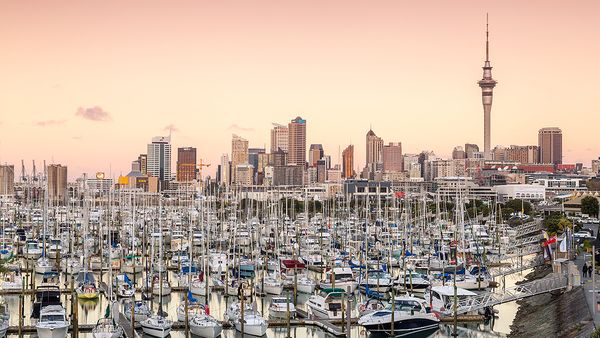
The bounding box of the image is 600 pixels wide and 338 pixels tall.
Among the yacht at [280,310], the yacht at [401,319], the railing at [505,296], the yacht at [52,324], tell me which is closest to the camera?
the yacht at [52,324]

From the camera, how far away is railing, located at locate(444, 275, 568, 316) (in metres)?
38.9

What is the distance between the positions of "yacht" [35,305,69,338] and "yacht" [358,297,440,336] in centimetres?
1263

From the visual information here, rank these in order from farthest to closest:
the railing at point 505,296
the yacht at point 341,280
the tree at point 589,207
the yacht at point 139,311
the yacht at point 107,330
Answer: the tree at point 589,207 → the yacht at point 341,280 → the railing at point 505,296 → the yacht at point 139,311 → the yacht at point 107,330

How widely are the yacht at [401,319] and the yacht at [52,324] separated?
12628 millimetres

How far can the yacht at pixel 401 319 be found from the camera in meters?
36.6

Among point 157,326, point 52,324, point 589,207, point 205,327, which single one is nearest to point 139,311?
point 157,326

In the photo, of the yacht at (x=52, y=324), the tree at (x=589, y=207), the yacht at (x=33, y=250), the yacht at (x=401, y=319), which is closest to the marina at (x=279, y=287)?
the yacht at (x=401, y=319)

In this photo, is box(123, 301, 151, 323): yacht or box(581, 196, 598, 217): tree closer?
box(123, 301, 151, 323): yacht

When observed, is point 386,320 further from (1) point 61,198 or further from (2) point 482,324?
(1) point 61,198

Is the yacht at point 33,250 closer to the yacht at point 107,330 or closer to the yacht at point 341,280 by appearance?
the yacht at point 341,280

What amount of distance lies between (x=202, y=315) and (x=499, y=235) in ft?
158

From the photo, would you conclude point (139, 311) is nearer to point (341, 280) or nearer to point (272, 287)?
point (272, 287)

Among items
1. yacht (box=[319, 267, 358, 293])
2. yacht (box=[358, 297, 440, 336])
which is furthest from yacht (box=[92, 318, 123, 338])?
yacht (box=[319, 267, 358, 293])

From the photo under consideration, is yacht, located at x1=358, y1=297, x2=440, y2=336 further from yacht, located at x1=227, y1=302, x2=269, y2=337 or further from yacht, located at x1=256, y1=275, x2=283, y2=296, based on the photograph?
yacht, located at x1=256, y1=275, x2=283, y2=296
